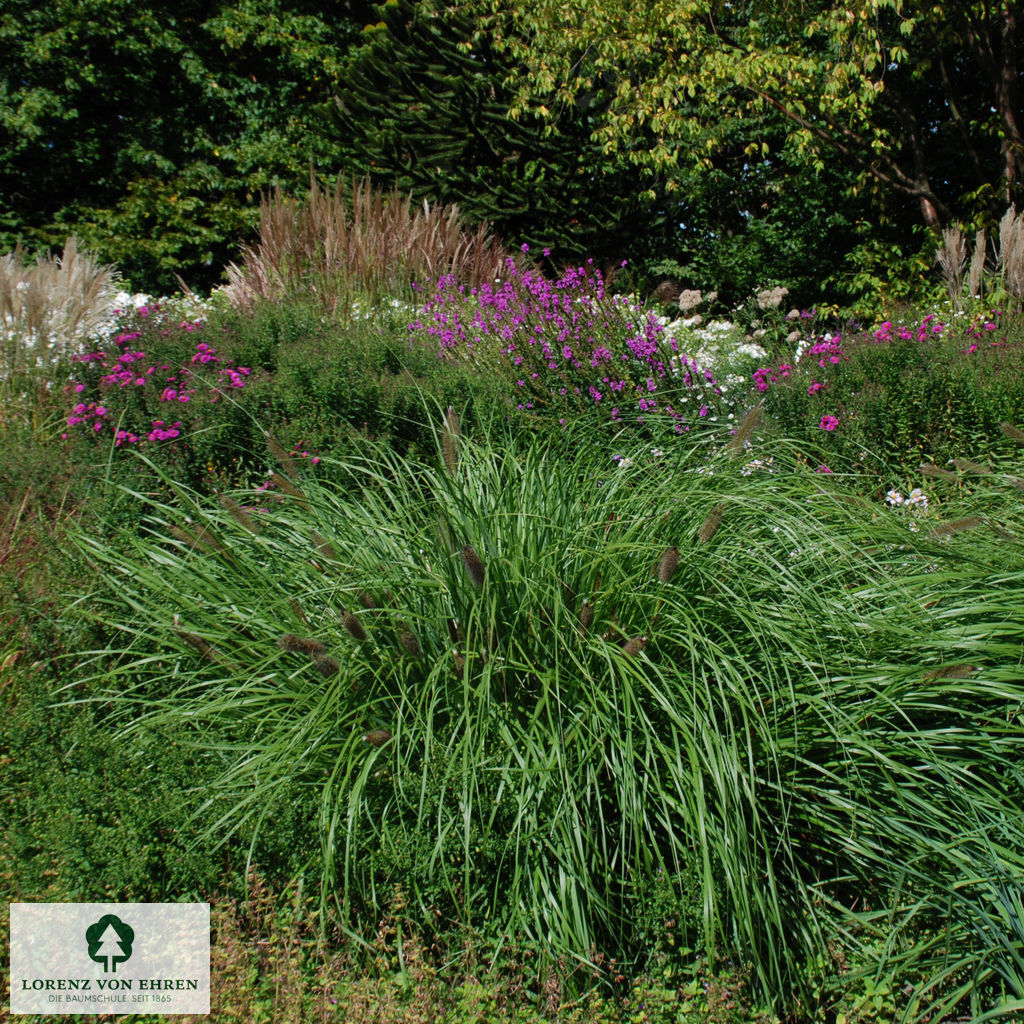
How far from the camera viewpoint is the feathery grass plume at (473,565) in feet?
8.01

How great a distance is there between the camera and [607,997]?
7.75 feet

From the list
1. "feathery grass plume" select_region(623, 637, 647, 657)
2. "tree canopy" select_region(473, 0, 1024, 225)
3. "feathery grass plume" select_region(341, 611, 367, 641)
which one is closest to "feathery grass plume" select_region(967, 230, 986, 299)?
"tree canopy" select_region(473, 0, 1024, 225)

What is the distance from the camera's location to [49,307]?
6.13 meters

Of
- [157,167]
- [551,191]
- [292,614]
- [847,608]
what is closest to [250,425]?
[292,614]

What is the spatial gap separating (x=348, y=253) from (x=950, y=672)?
737cm

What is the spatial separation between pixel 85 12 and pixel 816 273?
11.3m

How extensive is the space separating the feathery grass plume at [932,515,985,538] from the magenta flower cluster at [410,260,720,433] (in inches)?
59.6

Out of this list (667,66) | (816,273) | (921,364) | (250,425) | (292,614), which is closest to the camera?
(292,614)

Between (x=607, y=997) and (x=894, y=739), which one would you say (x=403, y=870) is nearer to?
(x=607, y=997)

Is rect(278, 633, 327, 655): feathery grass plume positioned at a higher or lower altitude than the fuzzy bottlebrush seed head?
lower

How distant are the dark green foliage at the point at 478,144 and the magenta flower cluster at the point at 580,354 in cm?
651

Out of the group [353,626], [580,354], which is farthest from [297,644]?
[580,354]

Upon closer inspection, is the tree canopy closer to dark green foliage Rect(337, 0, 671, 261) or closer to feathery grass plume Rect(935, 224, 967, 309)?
dark green foliage Rect(337, 0, 671, 261)

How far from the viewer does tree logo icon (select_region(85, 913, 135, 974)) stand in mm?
2297
